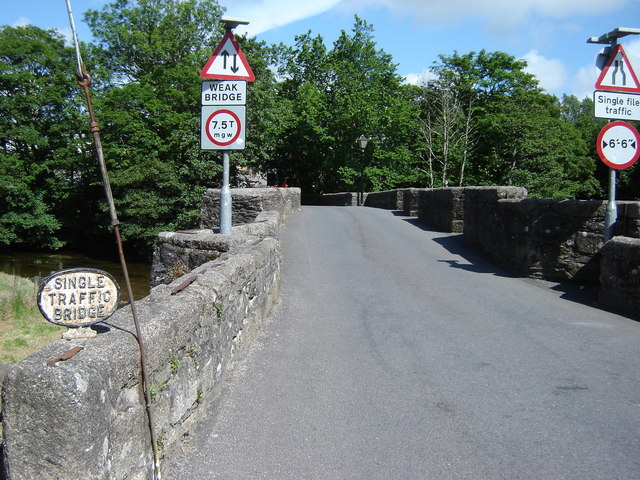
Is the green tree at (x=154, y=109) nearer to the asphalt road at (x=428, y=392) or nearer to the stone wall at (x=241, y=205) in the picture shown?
the stone wall at (x=241, y=205)

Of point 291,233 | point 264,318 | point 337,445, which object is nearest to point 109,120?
point 291,233

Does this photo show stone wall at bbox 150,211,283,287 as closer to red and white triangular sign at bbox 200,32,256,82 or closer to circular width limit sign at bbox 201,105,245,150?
circular width limit sign at bbox 201,105,245,150

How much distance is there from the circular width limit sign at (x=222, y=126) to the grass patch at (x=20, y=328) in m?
6.54

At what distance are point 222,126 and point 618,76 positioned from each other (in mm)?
6044

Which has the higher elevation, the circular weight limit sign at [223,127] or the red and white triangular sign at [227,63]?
the red and white triangular sign at [227,63]

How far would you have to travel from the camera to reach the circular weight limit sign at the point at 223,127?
7.94 m

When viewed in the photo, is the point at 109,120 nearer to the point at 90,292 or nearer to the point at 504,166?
the point at 504,166

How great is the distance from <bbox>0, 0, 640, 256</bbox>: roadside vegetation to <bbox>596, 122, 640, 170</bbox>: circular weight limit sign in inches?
980

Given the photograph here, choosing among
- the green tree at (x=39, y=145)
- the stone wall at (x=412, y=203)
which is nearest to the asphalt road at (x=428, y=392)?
the stone wall at (x=412, y=203)

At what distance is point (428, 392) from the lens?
4.72 m

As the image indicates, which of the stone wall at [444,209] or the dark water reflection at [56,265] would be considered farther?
the dark water reflection at [56,265]

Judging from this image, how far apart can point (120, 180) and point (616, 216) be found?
1050 inches

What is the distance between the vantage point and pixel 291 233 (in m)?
14.7

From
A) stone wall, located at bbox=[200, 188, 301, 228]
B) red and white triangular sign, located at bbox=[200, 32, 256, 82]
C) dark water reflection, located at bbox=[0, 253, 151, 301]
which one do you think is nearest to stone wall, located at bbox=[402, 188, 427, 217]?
stone wall, located at bbox=[200, 188, 301, 228]
